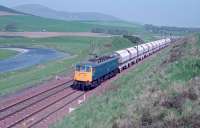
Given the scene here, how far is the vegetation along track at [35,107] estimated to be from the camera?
89.9 feet

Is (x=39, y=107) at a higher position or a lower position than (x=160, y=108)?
lower

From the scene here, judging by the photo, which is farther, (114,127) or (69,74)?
(69,74)

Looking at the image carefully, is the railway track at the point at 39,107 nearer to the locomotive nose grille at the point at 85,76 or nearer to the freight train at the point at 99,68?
the freight train at the point at 99,68

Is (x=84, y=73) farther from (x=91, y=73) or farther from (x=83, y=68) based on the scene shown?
(x=91, y=73)

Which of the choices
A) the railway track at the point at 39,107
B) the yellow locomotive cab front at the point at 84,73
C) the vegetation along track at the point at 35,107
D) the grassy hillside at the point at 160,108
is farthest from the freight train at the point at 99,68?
the grassy hillside at the point at 160,108

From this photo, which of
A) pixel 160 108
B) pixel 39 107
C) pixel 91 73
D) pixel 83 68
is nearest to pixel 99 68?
pixel 91 73

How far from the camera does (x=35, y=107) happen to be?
31.8 metres

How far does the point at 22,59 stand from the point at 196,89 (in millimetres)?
78559

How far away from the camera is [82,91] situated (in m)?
38.7

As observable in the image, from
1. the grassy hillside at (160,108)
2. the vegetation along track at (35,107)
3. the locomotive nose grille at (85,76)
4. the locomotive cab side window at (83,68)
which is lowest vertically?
the vegetation along track at (35,107)

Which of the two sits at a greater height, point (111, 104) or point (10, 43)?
point (111, 104)

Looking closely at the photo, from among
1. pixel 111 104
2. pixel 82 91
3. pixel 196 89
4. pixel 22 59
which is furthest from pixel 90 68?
Answer: pixel 22 59

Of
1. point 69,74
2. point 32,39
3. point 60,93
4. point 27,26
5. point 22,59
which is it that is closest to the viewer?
point 60,93

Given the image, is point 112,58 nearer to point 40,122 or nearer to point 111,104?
point 40,122
